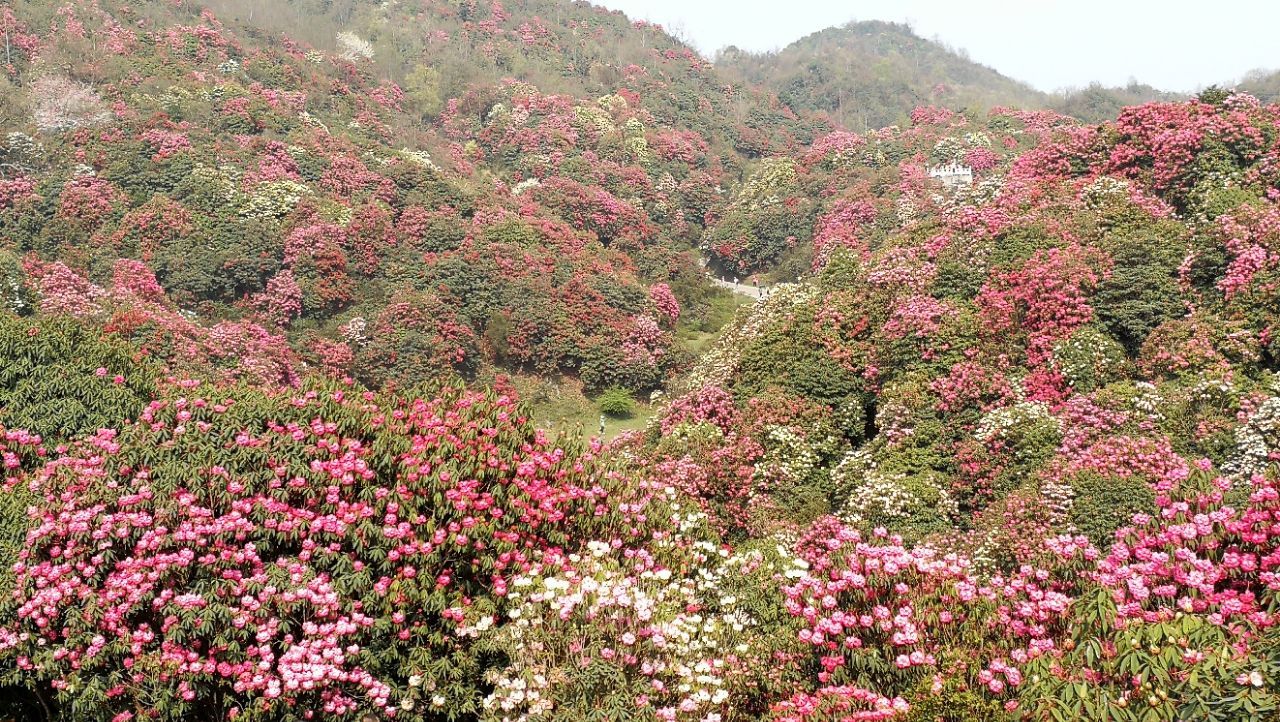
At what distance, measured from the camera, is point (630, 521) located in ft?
39.1

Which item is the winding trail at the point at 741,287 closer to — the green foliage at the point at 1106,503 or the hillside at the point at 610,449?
the hillside at the point at 610,449

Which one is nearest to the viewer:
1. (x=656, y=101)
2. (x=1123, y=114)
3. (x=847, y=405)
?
(x=847, y=405)

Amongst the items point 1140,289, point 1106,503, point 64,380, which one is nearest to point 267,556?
point 64,380

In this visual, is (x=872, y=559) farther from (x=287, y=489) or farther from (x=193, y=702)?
(x=193, y=702)

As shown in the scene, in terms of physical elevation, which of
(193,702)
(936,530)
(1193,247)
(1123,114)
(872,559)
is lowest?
(193,702)

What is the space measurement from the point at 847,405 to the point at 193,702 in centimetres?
1518

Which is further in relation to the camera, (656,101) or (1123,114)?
(656,101)

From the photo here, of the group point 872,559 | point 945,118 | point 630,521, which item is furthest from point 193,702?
point 945,118

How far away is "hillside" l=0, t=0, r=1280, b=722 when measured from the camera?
855 centimetres

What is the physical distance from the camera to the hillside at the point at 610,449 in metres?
8.55

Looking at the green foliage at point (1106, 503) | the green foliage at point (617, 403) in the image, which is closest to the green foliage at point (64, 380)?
the green foliage at point (1106, 503)

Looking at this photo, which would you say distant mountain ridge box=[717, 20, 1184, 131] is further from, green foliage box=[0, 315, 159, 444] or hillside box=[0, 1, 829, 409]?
green foliage box=[0, 315, 159, 444]

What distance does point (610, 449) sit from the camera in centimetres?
2234

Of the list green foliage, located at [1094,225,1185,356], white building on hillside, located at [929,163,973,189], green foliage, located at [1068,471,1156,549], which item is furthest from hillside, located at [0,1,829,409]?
green foliage, located at [1068,471,1156,549]
